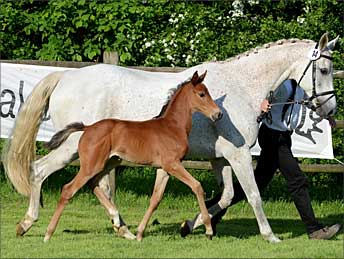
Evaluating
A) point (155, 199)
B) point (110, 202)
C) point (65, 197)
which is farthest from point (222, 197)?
point (65, 197)

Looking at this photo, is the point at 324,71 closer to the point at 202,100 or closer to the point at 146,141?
the point at 202,100

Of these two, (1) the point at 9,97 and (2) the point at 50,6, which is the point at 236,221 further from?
(2) the point at 50,6

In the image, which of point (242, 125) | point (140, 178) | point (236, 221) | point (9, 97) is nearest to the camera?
point (242, 125)

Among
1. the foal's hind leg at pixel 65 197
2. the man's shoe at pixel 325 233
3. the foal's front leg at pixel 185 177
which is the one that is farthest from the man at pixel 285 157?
the foal's hind leg at pixel 65 197

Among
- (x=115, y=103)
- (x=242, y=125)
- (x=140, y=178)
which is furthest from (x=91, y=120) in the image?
(x=140, y=178)

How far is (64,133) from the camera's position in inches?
317

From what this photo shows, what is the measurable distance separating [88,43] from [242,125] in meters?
4.92

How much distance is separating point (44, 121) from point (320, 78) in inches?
142

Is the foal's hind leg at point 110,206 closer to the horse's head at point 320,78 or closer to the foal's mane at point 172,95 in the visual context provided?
the foal's mane at point 172,95

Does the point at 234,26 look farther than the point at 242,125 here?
Yes

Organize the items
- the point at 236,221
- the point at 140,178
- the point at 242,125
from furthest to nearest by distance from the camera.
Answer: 1. the point at 140,178
2. the point at 236,221
3. the point at 242,125

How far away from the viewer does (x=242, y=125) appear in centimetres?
845

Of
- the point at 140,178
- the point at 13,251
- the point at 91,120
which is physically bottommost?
the point at 140,178

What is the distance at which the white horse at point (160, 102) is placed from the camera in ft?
27.8
